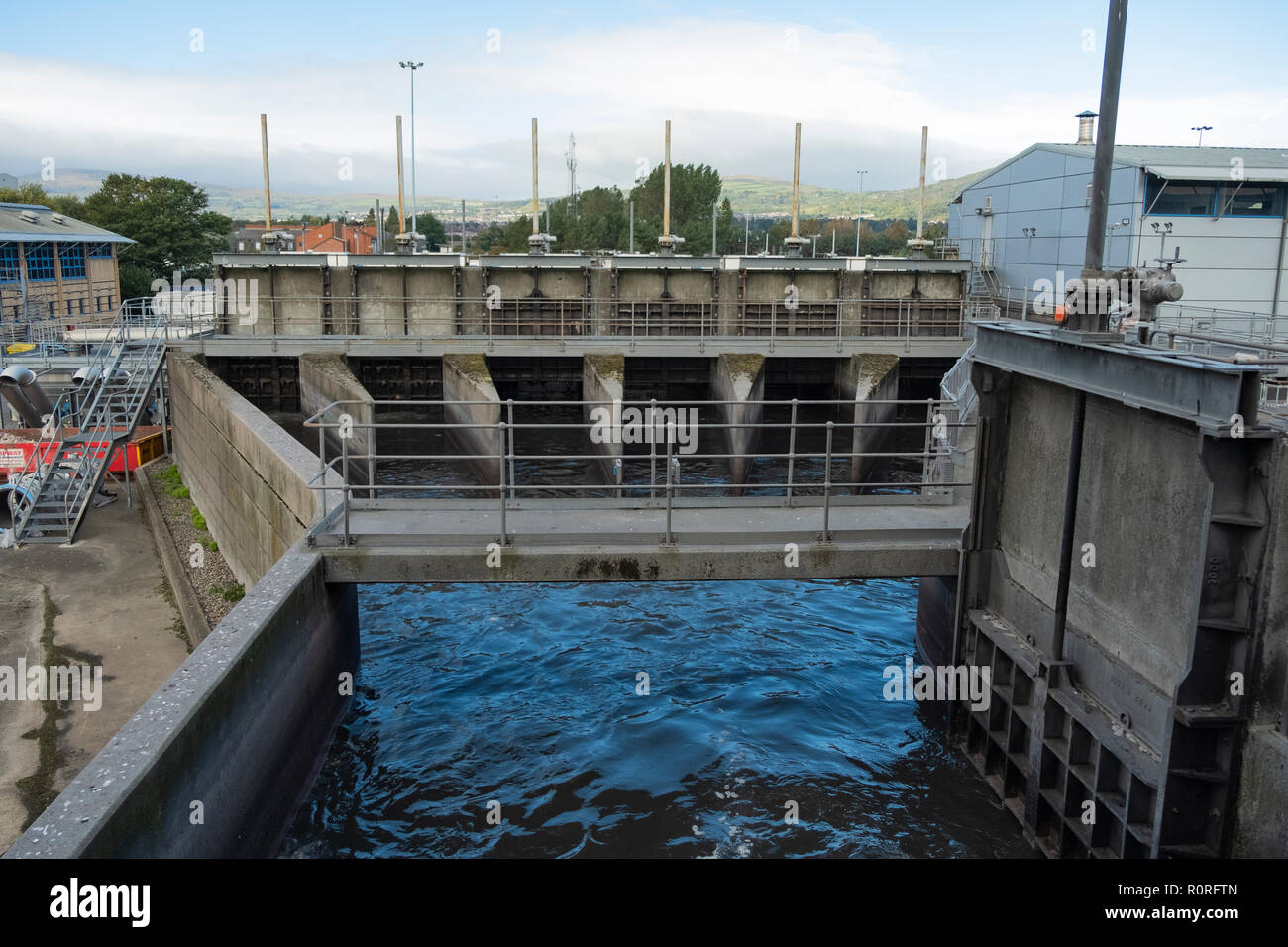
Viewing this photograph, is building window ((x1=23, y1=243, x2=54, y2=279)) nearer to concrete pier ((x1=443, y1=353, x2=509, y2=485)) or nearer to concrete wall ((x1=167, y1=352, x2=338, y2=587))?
concrete wall ((x1=167, y1=352, x2=338, y2=587))

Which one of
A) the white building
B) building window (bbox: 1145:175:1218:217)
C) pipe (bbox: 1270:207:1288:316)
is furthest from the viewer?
pipe (bbox: 1270:207:1288:316)

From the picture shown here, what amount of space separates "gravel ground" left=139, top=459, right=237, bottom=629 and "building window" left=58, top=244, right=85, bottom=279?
1595 inches

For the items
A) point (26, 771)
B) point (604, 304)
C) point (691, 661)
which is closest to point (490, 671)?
point (691, 661)

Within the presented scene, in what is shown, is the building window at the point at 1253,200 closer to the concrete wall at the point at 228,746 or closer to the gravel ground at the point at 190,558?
the gravel ground at the point at 190,558

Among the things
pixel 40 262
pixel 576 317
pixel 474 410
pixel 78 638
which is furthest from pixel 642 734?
pixel 40 262

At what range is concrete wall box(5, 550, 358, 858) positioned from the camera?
5762 millimetres

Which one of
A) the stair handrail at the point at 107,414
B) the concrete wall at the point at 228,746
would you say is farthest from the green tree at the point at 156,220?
the concrete wall at the point at 228,746

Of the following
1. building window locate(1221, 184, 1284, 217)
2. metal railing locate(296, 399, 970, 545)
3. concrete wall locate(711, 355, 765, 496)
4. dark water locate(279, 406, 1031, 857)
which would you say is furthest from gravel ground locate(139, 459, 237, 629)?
building window locate(1221, 184, 1284, 217)

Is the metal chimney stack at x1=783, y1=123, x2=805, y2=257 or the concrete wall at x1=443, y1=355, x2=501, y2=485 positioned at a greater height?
the metal chimney stack at x1=783, y1=123, x2=805, y2=257

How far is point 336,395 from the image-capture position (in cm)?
2338

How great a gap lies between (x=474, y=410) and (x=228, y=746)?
58.0 ft

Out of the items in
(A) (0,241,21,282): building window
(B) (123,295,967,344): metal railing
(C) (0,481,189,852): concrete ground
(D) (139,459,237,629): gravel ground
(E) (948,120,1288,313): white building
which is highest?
(E) (948,120,1288,313): white building

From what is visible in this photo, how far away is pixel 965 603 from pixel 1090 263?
3843 millimetres

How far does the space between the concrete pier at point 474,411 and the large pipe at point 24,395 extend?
9.63 m
